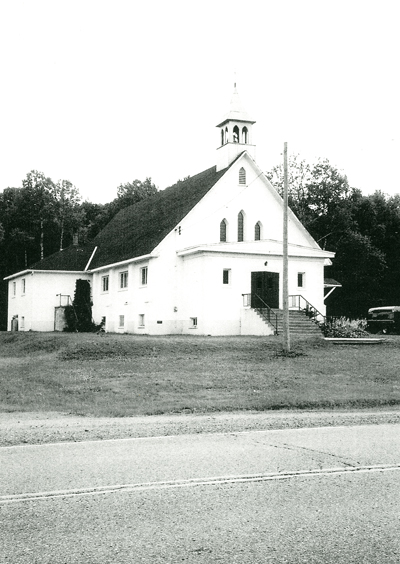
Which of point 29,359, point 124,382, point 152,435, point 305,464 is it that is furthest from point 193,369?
point 305,464

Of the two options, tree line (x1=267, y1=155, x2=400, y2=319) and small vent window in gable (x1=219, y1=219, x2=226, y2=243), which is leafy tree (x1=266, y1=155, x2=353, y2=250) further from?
small vent window in gable (x1=219, y1=219, x2=226, y2=243)

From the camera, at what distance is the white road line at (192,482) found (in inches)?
284

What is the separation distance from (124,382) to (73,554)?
15054 millimetres

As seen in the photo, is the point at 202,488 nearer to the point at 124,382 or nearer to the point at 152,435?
the point at 152,435

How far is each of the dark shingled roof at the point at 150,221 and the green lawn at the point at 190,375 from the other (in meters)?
9.54

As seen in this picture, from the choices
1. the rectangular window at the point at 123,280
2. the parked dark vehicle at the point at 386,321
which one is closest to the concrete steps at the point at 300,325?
the rectangular window at the point at 123,280

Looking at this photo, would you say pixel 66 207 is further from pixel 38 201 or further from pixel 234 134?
pixel 234 134

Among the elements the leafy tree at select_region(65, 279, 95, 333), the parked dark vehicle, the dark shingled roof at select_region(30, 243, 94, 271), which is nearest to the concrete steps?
the parked dark vehicle

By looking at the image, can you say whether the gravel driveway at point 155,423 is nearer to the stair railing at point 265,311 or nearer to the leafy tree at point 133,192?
the stair railing at point 265,311

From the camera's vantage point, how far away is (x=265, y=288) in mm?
36750

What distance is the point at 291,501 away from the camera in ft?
23.3

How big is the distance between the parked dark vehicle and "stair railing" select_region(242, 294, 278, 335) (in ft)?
47.6

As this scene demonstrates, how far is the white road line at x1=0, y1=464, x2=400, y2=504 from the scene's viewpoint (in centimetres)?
721

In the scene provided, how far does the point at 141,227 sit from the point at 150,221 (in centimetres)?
83
